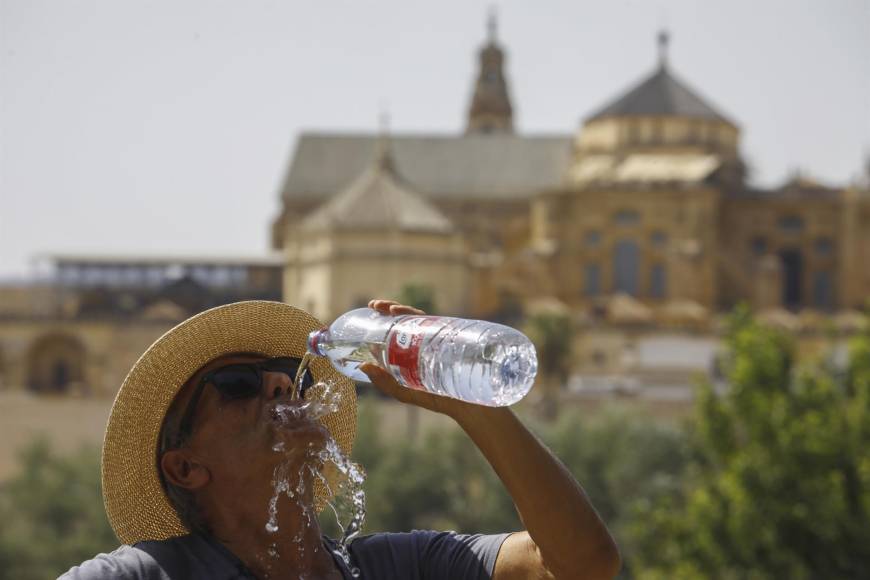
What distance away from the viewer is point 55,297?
2454 inches

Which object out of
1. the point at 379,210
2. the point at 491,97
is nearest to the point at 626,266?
the point at 379,210

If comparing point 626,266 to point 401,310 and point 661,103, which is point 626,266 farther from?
point 401,310

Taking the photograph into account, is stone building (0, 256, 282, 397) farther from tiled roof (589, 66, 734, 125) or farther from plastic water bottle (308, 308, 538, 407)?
plastic water bottle (308, 308, 538, 407)

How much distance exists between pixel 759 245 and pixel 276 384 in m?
58.1

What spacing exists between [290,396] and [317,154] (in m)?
66.1

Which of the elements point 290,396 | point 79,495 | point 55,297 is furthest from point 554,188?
point 290,396

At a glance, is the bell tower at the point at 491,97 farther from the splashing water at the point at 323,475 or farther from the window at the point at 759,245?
the splashing water at the point at 323,475

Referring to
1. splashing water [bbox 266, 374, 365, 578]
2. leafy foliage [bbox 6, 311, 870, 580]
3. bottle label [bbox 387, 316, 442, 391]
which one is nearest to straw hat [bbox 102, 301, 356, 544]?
splashing water [bbox 266, 374, 365, 578]

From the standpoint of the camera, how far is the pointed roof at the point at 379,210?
180 feet

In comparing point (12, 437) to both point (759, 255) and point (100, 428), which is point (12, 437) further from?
point (759, 255)

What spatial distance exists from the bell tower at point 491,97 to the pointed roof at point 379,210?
21931mm

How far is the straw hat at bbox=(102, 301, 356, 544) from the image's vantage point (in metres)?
3.43

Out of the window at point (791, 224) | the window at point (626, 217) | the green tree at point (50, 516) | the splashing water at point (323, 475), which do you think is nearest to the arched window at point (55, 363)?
the green tree at point (50, 516)

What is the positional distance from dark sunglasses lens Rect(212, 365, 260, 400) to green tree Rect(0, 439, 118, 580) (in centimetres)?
3191
